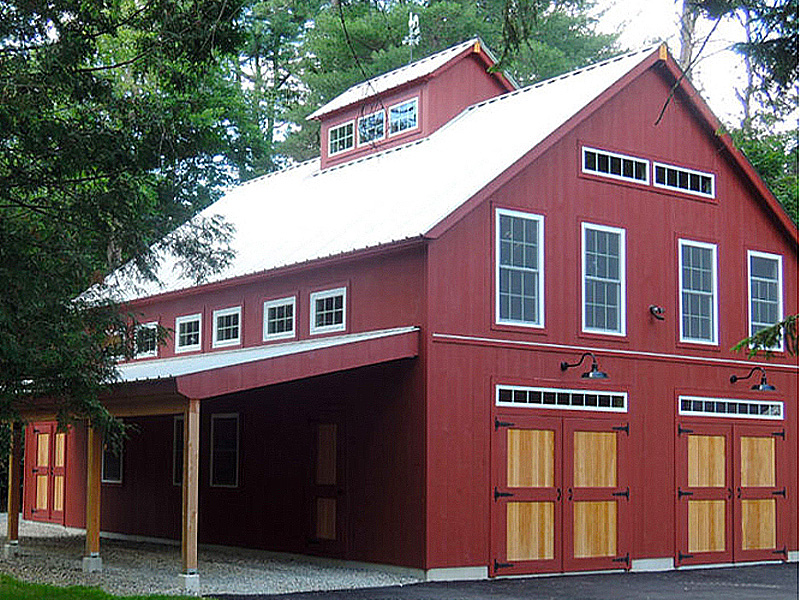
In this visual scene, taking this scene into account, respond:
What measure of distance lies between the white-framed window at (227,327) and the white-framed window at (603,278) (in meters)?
5.70

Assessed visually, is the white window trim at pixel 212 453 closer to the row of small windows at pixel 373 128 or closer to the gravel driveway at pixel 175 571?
Answer: the gravel driveway at pixel 175 571

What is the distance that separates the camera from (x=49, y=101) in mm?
12680

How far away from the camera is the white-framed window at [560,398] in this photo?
54.6ft

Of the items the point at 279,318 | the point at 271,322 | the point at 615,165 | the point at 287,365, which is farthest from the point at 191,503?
the point at 615,165

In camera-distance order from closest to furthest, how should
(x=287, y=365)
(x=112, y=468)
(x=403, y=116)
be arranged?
1. (x=287, y=365)
2. (x=403, y=116)
3. (x=112, y=468)

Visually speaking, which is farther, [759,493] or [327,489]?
[759,493]

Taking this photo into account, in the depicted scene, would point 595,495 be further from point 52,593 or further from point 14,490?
point 14,490

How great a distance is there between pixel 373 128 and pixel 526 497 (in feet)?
29.6

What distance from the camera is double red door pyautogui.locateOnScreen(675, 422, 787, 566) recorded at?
18.3 meters

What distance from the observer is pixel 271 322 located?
1920 centimetres

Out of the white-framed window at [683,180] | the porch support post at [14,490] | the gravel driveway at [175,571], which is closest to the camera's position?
the gravel driveway at [175,571]

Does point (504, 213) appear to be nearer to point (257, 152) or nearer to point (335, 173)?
point (335, 173)

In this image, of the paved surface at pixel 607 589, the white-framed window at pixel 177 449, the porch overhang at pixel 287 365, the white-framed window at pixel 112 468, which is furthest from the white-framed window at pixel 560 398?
the white-framed window at pixel 112 468

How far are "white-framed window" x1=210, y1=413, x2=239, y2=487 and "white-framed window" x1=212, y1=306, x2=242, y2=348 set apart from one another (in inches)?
48.5
